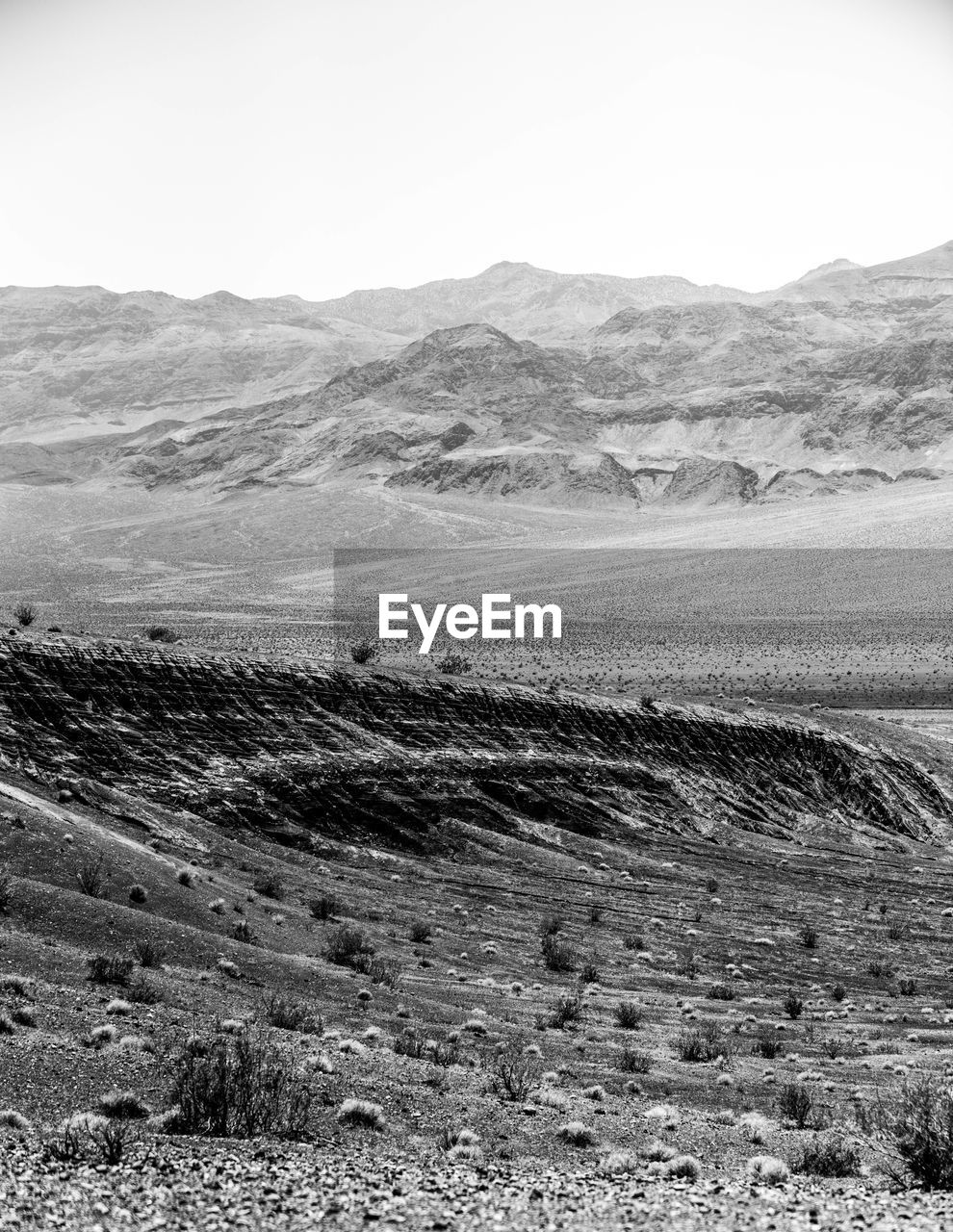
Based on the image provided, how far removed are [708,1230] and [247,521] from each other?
187377 mm

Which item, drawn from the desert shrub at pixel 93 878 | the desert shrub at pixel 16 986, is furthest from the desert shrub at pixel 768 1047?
the desert shrub at pixel 93 878

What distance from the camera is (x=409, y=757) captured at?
34.2 m

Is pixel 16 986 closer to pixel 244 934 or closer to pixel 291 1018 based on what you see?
pixel 291 1018

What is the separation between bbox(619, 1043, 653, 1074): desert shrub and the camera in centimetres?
1516

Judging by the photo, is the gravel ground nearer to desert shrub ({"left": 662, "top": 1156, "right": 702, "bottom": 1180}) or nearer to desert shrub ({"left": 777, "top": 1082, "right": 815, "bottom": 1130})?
desert shrub ({"left": 662, "top": 1156, "right": 702, "bottom": 1180})

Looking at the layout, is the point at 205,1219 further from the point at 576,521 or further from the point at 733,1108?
the point at 576,521

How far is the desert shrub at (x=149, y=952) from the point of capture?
619 inches

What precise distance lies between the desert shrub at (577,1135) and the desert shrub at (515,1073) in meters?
1.08

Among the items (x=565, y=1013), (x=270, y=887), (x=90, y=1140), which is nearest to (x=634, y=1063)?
(x=565, y=1013)

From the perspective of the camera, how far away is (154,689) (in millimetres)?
31406

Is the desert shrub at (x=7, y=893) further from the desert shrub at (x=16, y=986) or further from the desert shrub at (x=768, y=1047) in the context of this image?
the desert shrub at (x=768, y=1047)

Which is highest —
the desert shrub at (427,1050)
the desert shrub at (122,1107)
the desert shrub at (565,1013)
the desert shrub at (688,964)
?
the desert shrub at (122,1107)

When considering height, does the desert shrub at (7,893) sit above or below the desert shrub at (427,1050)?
above

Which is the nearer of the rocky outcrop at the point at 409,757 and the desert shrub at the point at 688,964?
the desert shrub at the point at 688,964
